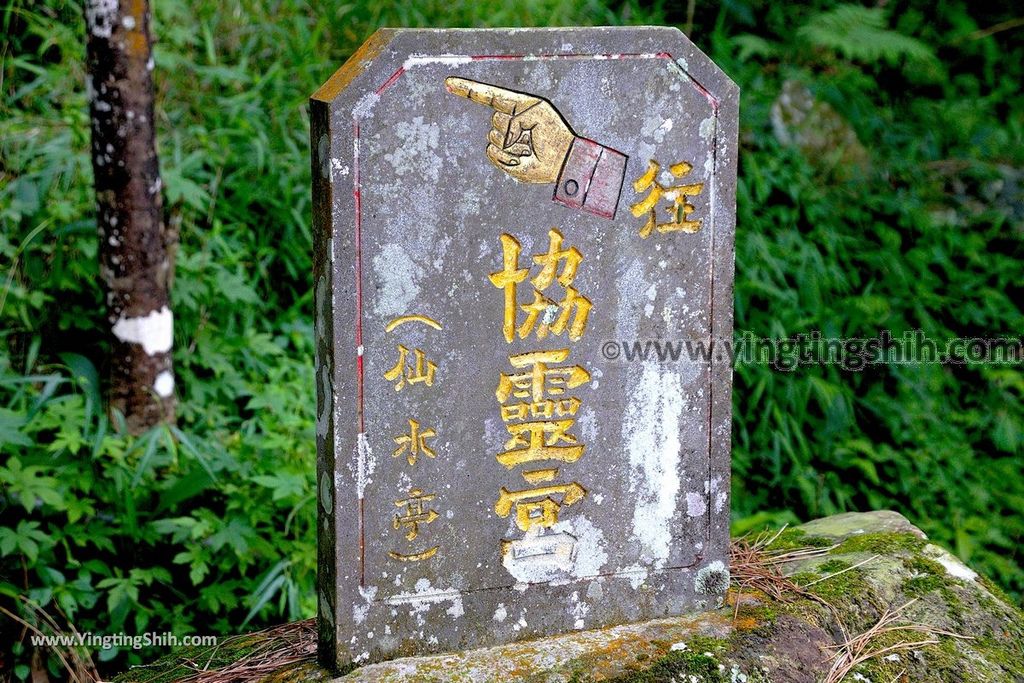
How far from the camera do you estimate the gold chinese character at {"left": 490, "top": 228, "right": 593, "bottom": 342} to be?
2.40 m

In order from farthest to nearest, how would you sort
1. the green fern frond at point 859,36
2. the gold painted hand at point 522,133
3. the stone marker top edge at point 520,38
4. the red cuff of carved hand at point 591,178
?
the green fern frond at point 859,36 → the red cuff of carved hand at point 591,178 → the gold painted hand at point 522,133 → the stone marker top edge at point 520,38

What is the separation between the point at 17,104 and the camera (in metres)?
4.25

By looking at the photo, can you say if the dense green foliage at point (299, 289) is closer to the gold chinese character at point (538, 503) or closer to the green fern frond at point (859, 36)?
the green fern frond at point (859, 36)

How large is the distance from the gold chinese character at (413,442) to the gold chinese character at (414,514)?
0.26ft

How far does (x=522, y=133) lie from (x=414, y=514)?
0.88m

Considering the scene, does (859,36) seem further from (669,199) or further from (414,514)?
(414,514)

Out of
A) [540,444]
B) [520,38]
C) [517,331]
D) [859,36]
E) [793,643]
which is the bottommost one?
[793,643]

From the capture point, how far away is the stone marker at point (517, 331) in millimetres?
2268

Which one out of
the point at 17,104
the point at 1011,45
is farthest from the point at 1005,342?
the point at 17,104

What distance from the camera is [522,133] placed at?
2354mm

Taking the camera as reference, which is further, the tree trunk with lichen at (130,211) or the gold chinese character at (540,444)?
the tree trunk with lichen at (130,211)

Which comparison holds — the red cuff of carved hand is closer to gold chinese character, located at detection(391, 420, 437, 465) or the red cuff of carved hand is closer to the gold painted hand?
the gold painted hand

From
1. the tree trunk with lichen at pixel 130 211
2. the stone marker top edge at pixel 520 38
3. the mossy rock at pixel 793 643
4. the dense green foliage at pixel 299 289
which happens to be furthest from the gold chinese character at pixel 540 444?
the tree trunk with lichen at pixel 130 211

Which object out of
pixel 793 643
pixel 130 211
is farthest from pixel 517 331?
pixel 130 211
